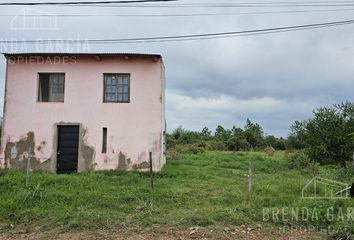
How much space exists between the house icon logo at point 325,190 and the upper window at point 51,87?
9.27m

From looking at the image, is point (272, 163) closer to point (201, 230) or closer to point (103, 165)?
point (103, 165)

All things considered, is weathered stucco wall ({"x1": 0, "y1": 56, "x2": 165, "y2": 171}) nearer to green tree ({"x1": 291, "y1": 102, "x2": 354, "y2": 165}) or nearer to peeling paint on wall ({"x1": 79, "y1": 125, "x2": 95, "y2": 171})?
peeling paint on wall ({"x1": 79, "y1": 125, "x2": 95, "y2": 171})

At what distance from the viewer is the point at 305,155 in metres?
20.1

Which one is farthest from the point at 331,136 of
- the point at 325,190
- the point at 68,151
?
the point at 68,151

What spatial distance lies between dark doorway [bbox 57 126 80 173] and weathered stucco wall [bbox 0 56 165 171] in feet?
0.64

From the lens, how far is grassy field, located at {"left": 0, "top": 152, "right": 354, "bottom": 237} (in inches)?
311

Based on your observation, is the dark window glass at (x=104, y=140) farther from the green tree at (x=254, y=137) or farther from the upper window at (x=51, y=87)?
the green tree at (x=254, y=137)

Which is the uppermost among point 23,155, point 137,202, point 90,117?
point 90,117

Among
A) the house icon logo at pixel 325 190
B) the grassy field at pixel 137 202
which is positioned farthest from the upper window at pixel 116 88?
the house icon logo at pixel 325 190

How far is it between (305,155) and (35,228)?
15.6m

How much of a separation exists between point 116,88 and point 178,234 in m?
8.27

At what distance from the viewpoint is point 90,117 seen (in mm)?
14180

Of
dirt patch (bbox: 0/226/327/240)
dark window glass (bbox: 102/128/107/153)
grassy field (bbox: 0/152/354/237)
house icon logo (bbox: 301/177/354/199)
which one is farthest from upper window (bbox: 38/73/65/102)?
house icon logo (bbox: 301/177/354/199)

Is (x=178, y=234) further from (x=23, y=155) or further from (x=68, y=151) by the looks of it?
(x=23, y=155)
